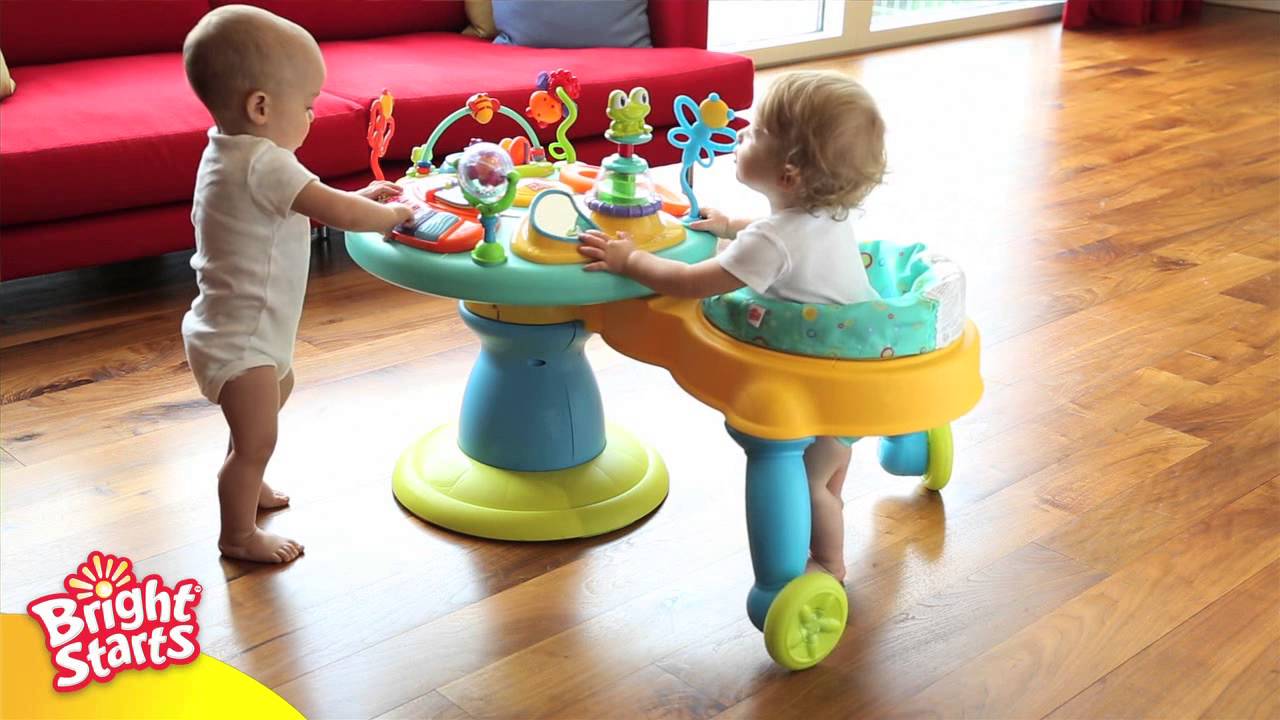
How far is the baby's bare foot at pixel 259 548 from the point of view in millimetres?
1523

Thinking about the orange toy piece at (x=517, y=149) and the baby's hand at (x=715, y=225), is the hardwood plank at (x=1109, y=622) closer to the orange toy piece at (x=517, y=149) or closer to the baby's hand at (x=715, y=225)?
the baby's hand at (x=715, y=225)

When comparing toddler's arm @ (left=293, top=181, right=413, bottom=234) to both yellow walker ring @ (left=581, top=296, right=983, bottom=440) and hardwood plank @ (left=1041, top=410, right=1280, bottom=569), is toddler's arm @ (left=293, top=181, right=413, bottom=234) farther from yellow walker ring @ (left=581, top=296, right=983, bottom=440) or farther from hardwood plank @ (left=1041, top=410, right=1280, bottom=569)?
hardwood plank @ (left=1041, top=410, right=1280, bottom=569)

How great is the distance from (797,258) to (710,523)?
43cm

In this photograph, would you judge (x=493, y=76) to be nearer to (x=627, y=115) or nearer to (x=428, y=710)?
(x=627, y=115)

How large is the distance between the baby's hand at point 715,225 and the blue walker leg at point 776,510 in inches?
12.2

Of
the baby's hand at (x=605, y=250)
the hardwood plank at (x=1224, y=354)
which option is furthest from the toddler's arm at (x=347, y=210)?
the hardwood plank at (x=1224, y=354)

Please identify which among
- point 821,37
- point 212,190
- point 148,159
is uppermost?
point 212,190

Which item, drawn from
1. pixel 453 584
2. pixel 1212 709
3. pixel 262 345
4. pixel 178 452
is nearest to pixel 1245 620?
Result: pixel 1212 709

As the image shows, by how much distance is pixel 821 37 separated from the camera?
14.6 feet

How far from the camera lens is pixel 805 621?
1345 millimetres

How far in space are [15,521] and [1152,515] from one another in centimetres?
143

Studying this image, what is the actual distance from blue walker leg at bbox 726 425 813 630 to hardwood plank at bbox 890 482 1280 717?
178 millimetres

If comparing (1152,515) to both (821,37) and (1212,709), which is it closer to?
(1212,709)

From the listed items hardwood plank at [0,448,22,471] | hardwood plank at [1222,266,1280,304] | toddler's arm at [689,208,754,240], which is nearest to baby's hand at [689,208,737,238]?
toddler's arm at [689,208,754,240]
